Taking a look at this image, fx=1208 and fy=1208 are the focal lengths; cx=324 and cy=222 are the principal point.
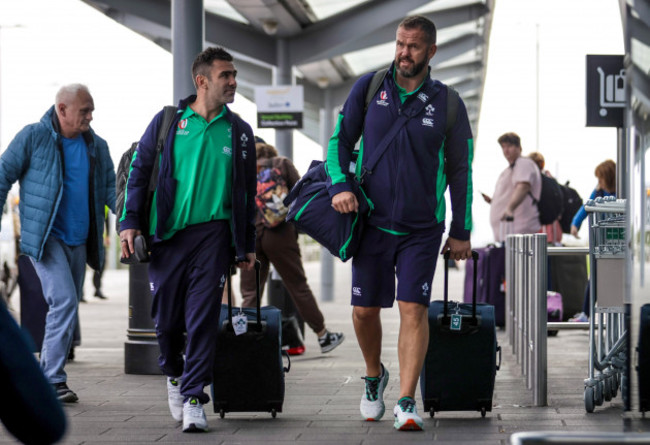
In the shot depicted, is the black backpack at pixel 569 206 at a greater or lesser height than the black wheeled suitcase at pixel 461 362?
greater

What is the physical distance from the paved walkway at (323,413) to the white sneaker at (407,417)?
0.05 m

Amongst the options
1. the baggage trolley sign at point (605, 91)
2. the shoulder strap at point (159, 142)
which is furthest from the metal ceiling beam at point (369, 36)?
the shoulder strap at point (159, 142)

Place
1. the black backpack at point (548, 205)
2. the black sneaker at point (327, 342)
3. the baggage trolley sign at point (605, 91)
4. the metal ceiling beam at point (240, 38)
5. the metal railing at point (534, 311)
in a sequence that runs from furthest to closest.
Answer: the metal ceiling beam at point (240, 38)
the black backpack at point (548, 205)
the black sneaker at point (327, 342)
the baggage trolley sign at point (605, 91)
the metal railing at point (534, 311)

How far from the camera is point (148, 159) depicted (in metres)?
6.11

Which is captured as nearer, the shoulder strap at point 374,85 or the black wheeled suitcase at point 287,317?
the shoulder strap at point 374,85

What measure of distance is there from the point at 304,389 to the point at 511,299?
3.13 meters

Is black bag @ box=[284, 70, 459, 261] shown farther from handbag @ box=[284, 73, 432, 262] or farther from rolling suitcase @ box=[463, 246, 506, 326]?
rolling suitcase @ box=[463, 246, 506, 326]

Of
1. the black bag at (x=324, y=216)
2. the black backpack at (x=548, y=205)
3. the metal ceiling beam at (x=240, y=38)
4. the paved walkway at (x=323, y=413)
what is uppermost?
the metal ceiling beam at (x=240, y=38)

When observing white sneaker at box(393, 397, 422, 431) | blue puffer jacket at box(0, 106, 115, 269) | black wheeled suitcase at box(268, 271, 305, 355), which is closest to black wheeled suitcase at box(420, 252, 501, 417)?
white sneaker at box(393, 397, 422, 431)

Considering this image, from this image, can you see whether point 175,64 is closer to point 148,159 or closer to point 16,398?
point 148,159

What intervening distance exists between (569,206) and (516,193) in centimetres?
225

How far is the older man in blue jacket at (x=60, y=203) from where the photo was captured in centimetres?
720

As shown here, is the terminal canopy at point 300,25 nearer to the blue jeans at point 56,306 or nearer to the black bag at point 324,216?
the blue jeans at point 56,306

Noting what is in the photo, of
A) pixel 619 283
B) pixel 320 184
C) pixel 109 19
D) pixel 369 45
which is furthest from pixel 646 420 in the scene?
pixel 369 45
